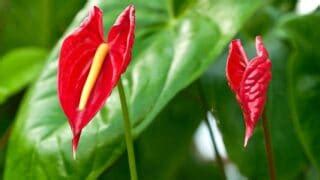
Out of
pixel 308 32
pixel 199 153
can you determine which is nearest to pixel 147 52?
pixel 308 32

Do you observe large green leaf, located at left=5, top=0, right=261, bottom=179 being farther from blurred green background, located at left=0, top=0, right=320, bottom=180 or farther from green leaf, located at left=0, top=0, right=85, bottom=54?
green leaf, located at left=0, top=0, right=85, bottom=54

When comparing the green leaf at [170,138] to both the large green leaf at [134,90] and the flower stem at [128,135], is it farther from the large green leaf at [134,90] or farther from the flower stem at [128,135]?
the flower stem at [128,135]

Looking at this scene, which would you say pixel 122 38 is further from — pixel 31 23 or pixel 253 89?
pixel 31 23

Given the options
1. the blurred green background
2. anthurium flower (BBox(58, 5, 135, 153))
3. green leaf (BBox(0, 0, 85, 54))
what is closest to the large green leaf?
the blurred green background

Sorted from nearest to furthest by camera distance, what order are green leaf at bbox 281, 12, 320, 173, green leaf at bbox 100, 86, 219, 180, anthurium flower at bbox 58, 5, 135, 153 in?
anthurium flower at bbox 58, 5, 135, 153
green leaf at bbox 281, 12, 320, 173
green leaf at bbox 100, 86, 219, 180

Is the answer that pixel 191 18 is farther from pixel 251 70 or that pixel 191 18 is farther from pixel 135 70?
pixel 251 70

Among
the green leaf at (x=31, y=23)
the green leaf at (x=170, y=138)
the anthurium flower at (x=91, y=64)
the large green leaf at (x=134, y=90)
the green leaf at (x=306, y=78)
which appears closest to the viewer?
the anthurium flower at (x=91, y=64)

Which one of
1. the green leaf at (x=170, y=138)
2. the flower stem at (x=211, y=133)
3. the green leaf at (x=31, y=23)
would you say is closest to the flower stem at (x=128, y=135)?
the flower stem at (x=211, y=133)
